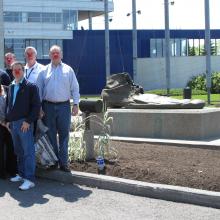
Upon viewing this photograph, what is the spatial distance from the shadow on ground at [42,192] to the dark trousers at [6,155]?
0.33m

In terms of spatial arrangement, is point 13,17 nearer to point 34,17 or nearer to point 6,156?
point 34,17

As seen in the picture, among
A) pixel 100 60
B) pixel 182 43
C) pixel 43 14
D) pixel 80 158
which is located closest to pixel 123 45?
pixel 100 60

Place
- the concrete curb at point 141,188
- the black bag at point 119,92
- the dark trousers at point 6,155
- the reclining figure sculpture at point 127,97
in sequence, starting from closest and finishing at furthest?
the concrete curb at point 141,188 < the dark trousers at point 6,155 < the reclining figure sculpture at point 127,97 < the black bag at point 119,92

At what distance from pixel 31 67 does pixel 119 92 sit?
5.52 meters

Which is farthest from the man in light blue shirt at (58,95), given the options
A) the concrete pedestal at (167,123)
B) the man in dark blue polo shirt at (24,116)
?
the concrete pedestal at (167,123)

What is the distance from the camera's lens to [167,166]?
27.9ft

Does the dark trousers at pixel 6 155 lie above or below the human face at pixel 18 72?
below

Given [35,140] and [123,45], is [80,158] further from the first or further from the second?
[123,45]

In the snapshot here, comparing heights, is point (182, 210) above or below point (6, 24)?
below

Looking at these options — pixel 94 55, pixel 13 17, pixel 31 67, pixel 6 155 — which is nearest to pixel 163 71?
pixel 94 55

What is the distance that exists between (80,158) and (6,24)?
6338 cm

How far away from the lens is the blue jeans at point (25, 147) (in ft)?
26.8

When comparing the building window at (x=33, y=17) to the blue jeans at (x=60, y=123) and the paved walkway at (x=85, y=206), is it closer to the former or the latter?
the blue jeans at (x=60, y=123)

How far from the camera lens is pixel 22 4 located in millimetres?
72938
